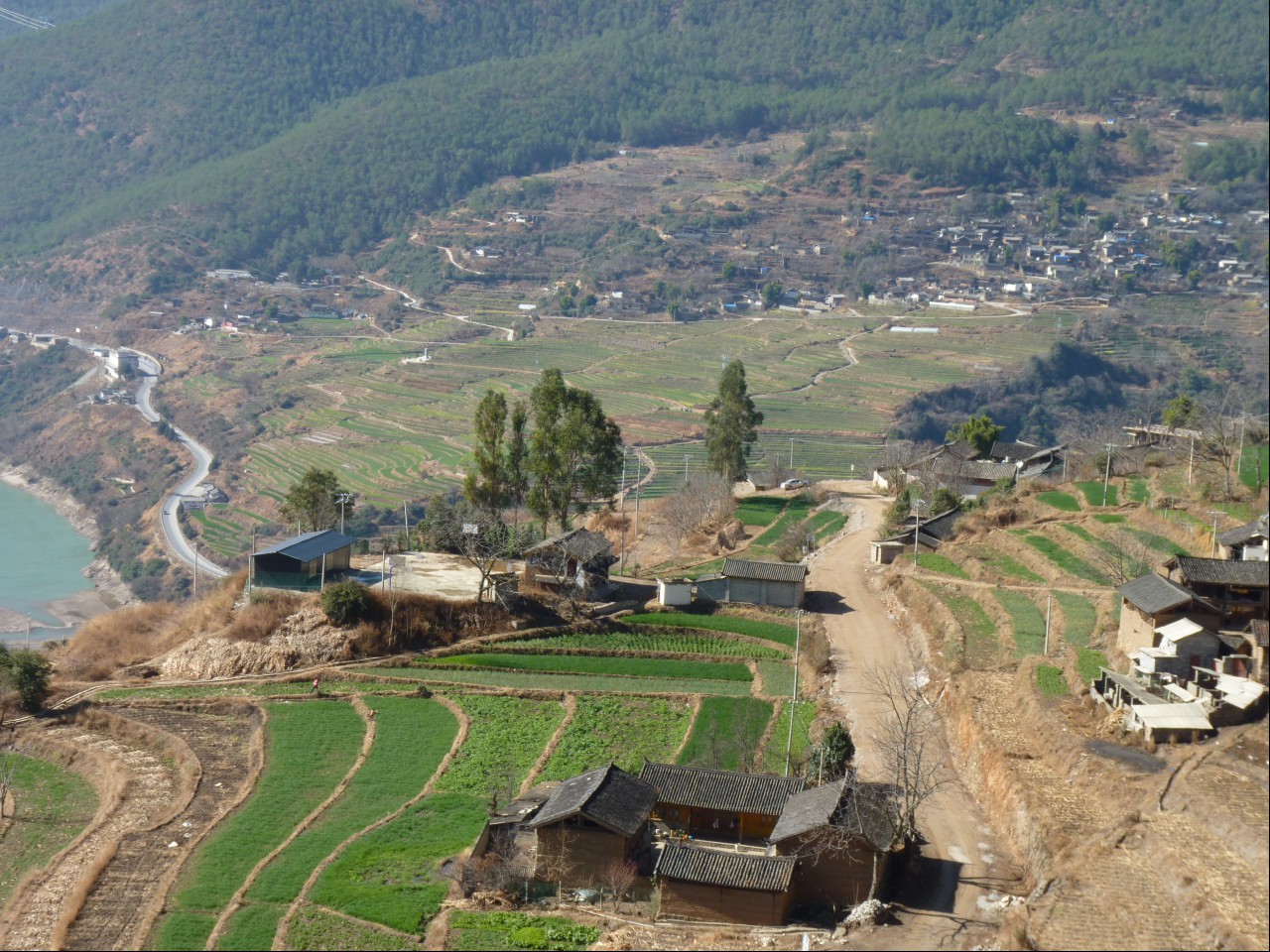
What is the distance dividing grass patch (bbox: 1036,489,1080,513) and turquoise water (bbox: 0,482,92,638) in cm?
3706

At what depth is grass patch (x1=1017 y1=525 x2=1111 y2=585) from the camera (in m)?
36.0

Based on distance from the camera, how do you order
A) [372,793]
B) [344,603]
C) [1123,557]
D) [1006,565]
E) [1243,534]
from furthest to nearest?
1. [1006,565]
2. [344,603]
3. [1123,557]
4. [1243,534]
5. [372,793]

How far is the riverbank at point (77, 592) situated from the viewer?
59.0m

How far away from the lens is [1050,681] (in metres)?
28.2

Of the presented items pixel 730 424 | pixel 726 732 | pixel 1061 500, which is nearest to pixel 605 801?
pixel 726 732

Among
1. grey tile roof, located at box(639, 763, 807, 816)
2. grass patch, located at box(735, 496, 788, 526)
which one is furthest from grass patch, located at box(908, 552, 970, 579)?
grey tile roof, located at box(639, 763, 807, 816)

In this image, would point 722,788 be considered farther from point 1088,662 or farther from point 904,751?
point 1088,662

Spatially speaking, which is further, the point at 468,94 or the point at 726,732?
the point at 468,94

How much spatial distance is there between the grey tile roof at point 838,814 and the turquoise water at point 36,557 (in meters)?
41.4

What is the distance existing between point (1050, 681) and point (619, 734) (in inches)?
338

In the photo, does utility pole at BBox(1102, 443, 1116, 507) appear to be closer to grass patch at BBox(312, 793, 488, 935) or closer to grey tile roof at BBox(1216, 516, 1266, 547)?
grey tile roof at BBox(1216, 516, 1266, 547)

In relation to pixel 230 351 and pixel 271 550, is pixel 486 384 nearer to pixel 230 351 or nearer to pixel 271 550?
pixel 230 351

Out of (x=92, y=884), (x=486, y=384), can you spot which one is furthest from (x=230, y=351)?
(x=92, y=884)

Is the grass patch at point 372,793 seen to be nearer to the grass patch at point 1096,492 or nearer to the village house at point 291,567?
the village house at point 291,567
